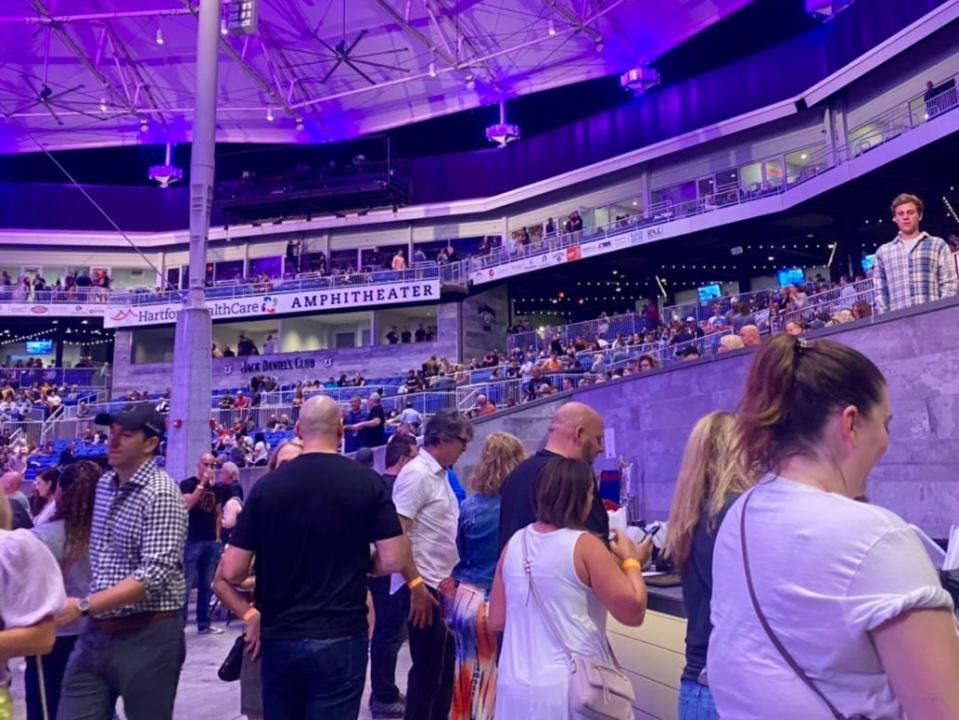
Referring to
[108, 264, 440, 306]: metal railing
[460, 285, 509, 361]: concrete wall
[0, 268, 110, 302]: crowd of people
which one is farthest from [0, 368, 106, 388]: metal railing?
[460, 285, 509, 361]: concrete wall

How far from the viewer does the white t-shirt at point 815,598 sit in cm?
118

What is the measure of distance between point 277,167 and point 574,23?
65.1 ft

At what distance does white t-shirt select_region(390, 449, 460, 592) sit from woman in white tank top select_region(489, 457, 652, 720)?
1922mm

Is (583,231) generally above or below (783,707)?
above

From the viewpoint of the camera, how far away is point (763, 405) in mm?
1487

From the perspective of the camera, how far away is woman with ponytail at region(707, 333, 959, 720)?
1144 millimetres

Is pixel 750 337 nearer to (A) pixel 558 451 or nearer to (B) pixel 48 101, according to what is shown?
(A) pixel 558 451

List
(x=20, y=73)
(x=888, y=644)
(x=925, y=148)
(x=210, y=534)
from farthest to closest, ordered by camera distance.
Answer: (x=20, y=73) < (x=925, y=148) < (x=210, y=534) < (x=888, y=644)

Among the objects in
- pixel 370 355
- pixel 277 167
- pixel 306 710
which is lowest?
pixel 306 710

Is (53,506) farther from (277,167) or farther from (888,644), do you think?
(277,167)

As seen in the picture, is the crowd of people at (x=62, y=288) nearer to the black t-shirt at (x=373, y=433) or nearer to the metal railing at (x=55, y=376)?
the metal railing at (x=55, y=376)

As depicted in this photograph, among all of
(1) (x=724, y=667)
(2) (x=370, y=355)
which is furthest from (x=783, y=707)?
(2) (x=370, y=355)

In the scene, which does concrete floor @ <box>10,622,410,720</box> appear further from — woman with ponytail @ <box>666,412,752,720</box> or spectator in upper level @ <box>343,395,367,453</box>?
spectator in upper level @ <box>343,395,367,453</box>

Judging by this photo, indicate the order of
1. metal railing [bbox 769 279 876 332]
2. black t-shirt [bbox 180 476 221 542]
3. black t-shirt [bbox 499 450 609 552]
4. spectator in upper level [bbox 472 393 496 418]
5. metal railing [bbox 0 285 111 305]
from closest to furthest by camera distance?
black t-shirt [bbox 499 450 609 552] < black t-shirt [bbox 180 476 221 542] < metal railing [bbox 769 279 876 332] < spectator in upper level [bbox 472 393 496 418] < metal railing [bbox 0 285 111 305]
